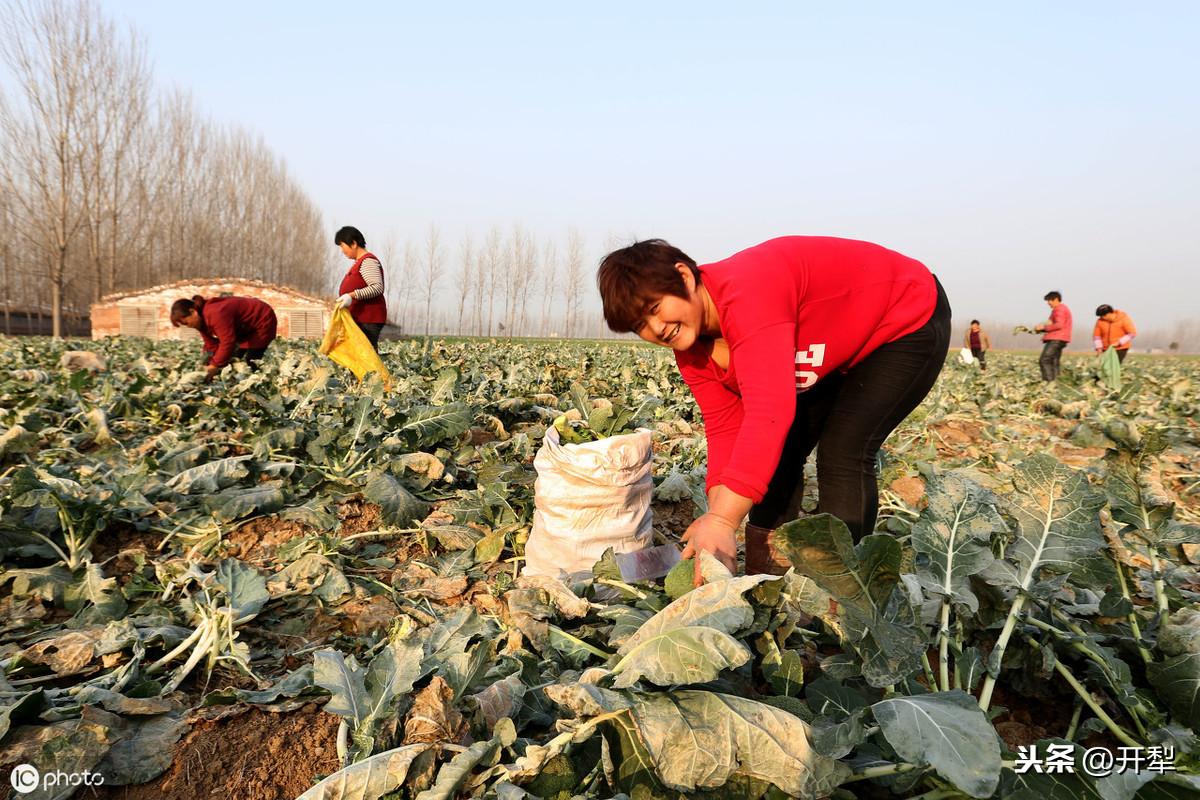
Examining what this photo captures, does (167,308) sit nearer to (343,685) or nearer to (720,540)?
(343,685)

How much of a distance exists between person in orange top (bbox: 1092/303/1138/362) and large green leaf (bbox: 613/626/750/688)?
1288 cm

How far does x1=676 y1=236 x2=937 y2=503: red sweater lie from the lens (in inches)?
71.6

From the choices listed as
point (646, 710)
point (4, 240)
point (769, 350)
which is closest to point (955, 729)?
point (646, 710)

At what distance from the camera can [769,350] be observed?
72.9 inches

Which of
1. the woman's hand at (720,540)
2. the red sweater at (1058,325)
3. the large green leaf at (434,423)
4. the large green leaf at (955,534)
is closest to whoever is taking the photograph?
the large green leaf at (955,534)

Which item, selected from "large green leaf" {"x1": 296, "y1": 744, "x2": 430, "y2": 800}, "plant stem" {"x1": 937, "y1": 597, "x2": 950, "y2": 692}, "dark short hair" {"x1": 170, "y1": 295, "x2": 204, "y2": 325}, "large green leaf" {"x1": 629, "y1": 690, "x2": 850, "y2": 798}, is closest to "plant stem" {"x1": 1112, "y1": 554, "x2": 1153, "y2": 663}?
"plant stem" {"x1": 937, "y1": 597, "x2": 950, "y2": 692}

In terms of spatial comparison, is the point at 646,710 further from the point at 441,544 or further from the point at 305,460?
the point at 305,460

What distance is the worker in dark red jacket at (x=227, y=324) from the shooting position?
249 inches

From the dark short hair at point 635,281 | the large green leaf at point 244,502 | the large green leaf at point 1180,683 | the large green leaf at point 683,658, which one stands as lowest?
the large green leaf at point 244,502

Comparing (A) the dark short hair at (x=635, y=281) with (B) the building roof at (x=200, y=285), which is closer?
(A) the dark short hair at (x=635, y=281)

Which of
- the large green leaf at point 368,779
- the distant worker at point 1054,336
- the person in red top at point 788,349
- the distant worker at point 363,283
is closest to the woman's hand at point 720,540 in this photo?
the person in red top at point 788,349

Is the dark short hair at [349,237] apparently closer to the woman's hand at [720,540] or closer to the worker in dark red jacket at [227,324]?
the worker in dark red jacket at [227,324]

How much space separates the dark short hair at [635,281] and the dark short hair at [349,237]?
5.19m

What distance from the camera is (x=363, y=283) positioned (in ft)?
21.0
